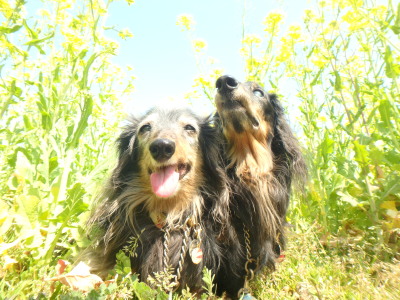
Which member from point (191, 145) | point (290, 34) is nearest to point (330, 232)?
point (191, 145)

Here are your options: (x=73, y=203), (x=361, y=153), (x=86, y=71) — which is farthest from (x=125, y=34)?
(x=361, y=153)

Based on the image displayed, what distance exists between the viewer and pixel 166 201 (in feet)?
8.95

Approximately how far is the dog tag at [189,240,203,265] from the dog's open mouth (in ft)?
1.34

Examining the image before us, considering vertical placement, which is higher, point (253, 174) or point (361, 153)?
point (361, 153)

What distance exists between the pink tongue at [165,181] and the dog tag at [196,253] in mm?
411

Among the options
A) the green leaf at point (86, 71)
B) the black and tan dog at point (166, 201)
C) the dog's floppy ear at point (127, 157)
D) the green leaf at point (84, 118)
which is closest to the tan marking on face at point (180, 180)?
the black and tan dog at point (166, 201)

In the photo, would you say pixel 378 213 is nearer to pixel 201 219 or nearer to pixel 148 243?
pixel 201 219

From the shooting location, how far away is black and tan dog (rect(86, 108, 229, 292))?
2.47 metres

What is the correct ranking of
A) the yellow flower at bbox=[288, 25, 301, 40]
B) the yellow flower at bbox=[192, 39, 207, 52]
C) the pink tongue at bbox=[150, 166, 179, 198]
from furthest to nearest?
the yellow flower at bbox=[192, 39, 207, 52], the yellow flower at bbox=[288, 25, 301, 40], the pink tongue at bbox=[150, 166, 179, 198]

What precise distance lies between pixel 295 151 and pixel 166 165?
121 cm

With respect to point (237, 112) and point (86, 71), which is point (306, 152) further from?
point (86, 71)

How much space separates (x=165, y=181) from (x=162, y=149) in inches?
10.6

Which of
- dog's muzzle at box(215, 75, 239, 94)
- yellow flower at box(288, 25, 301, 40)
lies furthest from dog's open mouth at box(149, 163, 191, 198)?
yellow flower at box(288, 25, 301, 40)

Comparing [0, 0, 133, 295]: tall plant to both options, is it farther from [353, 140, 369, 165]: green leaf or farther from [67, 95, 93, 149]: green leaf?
[353, 140, 369, 165]: green leaf
